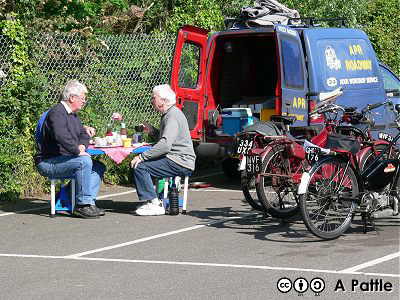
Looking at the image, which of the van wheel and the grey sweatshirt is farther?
the van wheel

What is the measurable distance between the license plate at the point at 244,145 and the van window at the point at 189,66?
323 centimetres

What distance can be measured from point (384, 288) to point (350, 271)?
0.65m

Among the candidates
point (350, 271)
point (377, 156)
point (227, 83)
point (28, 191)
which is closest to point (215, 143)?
point (227, 83)

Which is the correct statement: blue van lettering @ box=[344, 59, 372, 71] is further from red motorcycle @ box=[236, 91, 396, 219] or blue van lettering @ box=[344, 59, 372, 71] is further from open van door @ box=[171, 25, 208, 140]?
red motorcycle @ box=[236, 91, 396, 219]

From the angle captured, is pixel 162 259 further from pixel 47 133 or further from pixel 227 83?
pixel 227 83

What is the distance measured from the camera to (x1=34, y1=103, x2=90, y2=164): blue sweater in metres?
11.0

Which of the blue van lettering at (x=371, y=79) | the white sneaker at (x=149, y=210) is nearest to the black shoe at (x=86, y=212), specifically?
the white sneaker at (x=149, y=210)

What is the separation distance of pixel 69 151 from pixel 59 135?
227mm

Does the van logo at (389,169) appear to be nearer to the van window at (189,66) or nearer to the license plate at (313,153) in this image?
the license plate at (313,153)

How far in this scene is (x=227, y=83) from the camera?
14.7 metres

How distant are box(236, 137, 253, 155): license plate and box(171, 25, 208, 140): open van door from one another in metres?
3.01

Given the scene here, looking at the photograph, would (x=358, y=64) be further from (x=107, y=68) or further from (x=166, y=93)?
(x=166, y=93)

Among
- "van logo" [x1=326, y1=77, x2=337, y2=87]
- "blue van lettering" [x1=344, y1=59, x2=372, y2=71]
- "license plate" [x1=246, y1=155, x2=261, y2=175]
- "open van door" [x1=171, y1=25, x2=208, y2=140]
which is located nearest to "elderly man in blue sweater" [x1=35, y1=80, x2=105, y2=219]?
"license plate" [x1=246, y1=155, x2=261, y2=175]

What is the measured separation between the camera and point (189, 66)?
13656 millimetres
